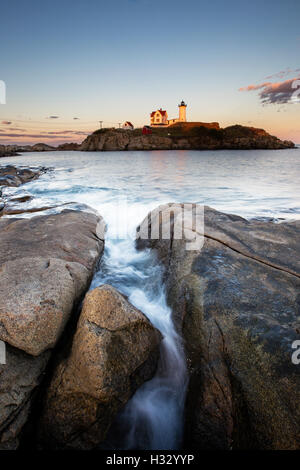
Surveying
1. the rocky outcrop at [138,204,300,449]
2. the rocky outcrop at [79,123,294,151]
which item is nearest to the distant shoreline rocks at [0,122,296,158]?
the rocky outcrop at [79,123,294,151]

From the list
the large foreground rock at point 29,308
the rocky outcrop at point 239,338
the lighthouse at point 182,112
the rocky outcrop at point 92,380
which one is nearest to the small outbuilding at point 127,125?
the lighthouse at point 182,112

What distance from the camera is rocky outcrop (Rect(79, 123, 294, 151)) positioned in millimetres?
91812

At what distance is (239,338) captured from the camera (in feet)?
7.68

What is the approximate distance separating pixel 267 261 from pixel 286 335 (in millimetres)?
1354

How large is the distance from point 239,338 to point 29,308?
2.18m

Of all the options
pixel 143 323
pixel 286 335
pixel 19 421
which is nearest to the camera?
pixel 19 421

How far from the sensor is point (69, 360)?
91.2 inches

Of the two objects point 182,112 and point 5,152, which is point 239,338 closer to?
point 5,152

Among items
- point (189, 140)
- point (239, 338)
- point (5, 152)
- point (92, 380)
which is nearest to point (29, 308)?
point (92, 380)

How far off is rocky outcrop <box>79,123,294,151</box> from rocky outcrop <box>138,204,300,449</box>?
96633mm

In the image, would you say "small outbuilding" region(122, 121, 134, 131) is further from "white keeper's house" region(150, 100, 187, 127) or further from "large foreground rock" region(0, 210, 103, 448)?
"large foreground rock" region(0, 210, 103, 448)

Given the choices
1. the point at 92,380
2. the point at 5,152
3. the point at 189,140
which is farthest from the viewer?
the point at 189,140
